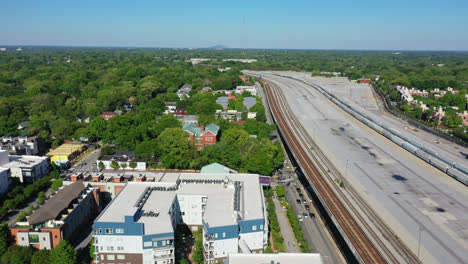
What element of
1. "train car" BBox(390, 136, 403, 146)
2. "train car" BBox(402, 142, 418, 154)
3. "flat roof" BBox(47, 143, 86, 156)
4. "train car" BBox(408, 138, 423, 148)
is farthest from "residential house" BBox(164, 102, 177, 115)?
"train car" BBox(408, 138, 423, 148)

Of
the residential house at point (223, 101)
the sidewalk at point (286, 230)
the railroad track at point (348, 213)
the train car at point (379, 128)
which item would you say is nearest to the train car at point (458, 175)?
the railroad track at point (348, 213)

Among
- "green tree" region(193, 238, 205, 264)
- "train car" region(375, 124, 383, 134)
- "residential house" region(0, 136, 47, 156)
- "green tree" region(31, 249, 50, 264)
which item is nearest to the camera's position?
"green tree" region(31, 249, 50, 264)

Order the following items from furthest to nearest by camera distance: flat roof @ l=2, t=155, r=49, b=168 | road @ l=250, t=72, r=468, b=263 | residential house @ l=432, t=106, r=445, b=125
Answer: residential house @ l=432, t=106, r=445, b=125, flat roof @ l=2, t=155, r=49, b=168, road @ l=250, t=72, r=468, b=263

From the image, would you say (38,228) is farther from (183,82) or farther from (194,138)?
(183,82)

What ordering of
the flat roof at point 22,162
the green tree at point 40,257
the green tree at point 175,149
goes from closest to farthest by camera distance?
1. the green tree at point 40,257
2. the flat roof at point 22,162
3. the green tree at point 175,149

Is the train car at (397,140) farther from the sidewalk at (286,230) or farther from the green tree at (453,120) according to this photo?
the sidewalk at (286,230)

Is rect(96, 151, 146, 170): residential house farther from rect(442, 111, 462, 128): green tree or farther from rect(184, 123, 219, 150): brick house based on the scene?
rect(442, 111, 462, 128): green tree
